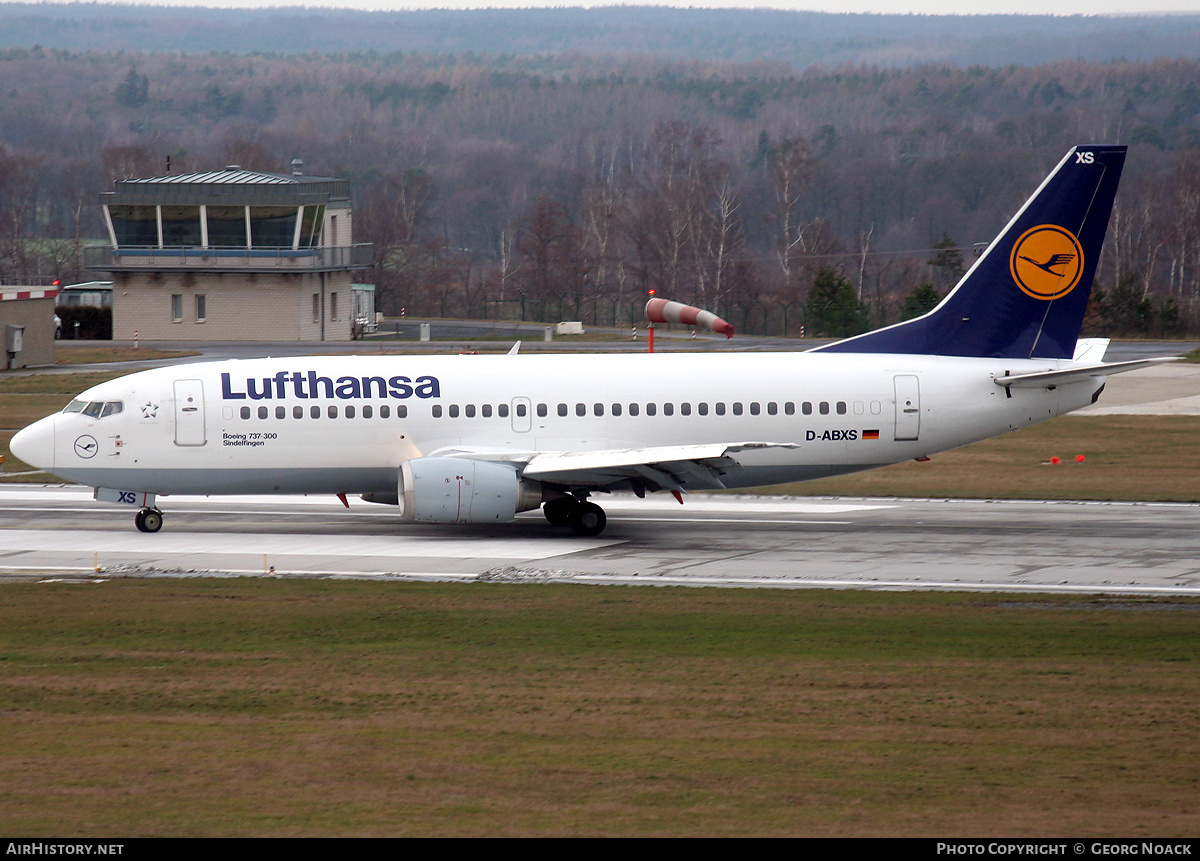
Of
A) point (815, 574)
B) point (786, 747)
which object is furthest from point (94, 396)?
point (786, 747)

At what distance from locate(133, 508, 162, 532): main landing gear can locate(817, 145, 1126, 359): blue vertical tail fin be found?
15865 mm

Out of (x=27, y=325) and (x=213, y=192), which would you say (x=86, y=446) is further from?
(x=213, y=192)

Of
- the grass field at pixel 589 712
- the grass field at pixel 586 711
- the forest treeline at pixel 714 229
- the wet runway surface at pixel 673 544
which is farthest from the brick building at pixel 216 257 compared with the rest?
the grass field at pixel 589 712

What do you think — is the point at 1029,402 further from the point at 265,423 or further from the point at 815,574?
the point at 265,423

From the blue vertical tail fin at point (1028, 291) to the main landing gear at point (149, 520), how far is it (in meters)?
15.9

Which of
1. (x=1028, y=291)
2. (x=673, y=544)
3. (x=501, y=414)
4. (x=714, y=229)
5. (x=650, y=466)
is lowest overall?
(x=673, y=544)

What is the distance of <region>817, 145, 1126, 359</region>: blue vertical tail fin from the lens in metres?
30.6

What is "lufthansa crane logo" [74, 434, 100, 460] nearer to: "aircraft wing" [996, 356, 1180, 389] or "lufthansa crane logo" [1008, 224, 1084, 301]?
"aircraft wing" [996, 356, 1180, 389]

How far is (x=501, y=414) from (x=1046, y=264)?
1282cm

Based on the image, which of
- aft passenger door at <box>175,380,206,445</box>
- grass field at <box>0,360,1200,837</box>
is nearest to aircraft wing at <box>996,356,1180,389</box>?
grass field at <box>0,360,1200,837</box>

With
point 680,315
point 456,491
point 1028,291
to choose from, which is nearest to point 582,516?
point 456,491

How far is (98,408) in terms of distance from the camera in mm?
29172

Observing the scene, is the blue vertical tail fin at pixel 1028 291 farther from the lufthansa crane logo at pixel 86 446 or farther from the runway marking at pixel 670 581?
the lufthansa crane logo at pixel 86 446

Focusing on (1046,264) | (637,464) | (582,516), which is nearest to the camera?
(637,464)
